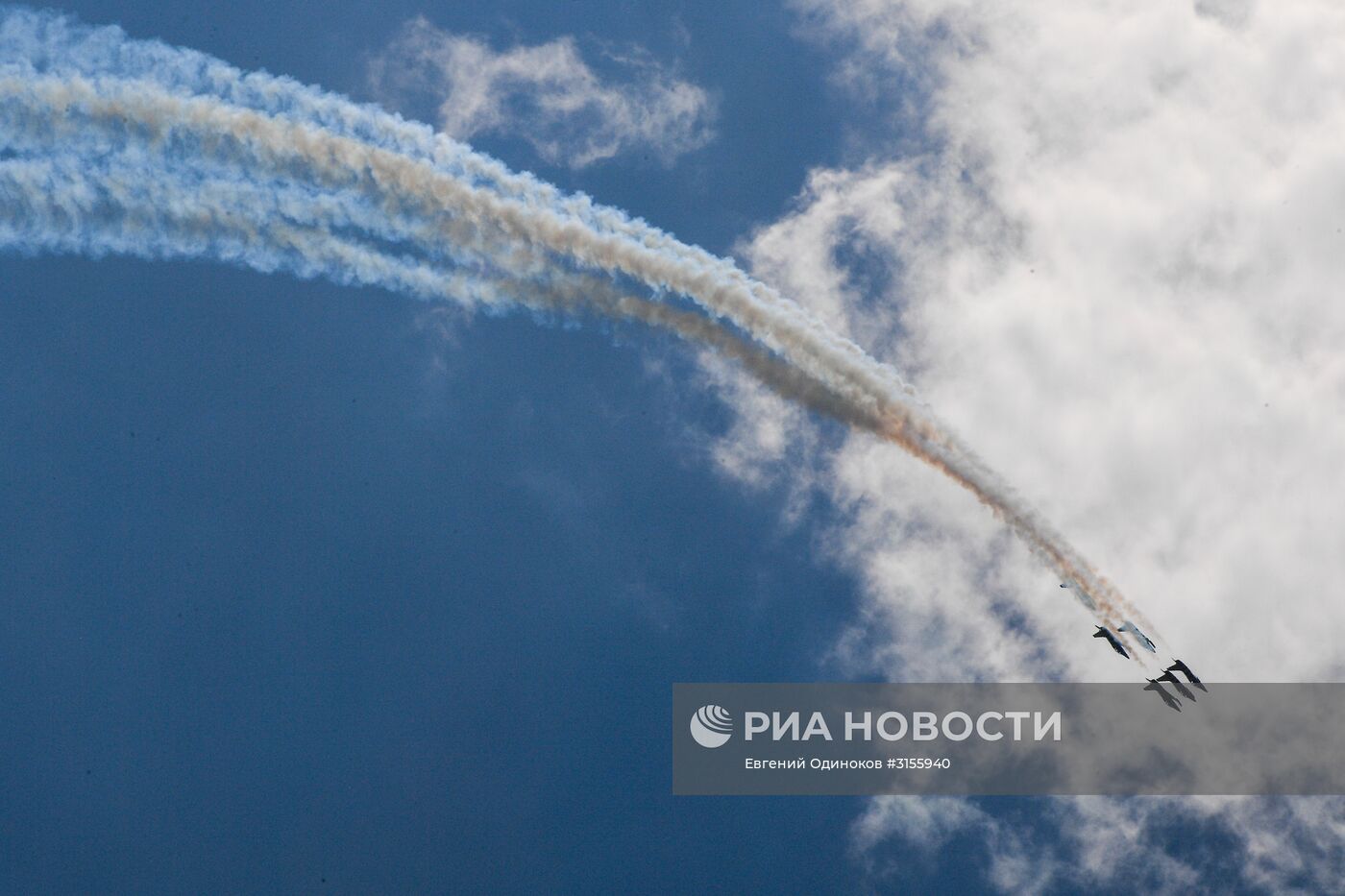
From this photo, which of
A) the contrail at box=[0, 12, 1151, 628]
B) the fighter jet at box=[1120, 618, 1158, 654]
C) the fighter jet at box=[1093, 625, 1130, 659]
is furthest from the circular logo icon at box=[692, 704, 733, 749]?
the fighter jet at box=[1120, 618, 1158, 654]

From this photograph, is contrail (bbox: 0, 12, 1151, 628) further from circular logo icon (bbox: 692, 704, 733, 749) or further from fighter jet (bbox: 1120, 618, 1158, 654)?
circular logo icon (bbox: 692, 704, 733, 749)

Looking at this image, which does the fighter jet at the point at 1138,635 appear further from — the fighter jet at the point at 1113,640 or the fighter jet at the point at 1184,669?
the fighter jet at the point at 1184,669

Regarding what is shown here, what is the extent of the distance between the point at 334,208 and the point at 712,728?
27.3 metres

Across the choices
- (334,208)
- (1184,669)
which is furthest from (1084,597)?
(334,208)

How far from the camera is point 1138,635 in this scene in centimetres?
7006

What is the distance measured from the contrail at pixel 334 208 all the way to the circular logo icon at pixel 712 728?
52.1ft

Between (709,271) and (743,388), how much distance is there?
23.9m

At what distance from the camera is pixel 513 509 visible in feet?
291

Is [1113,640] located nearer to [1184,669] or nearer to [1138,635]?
[1138,635]

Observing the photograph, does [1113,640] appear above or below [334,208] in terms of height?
below

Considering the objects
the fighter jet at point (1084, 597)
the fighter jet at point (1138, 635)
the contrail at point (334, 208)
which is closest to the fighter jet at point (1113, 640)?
the fighter jet at point (1138, 635)

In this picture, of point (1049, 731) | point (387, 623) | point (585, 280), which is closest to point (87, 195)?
point (585, 280)

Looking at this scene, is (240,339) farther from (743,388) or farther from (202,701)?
(743,388)

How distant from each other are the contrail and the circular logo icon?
15869 millimetres
